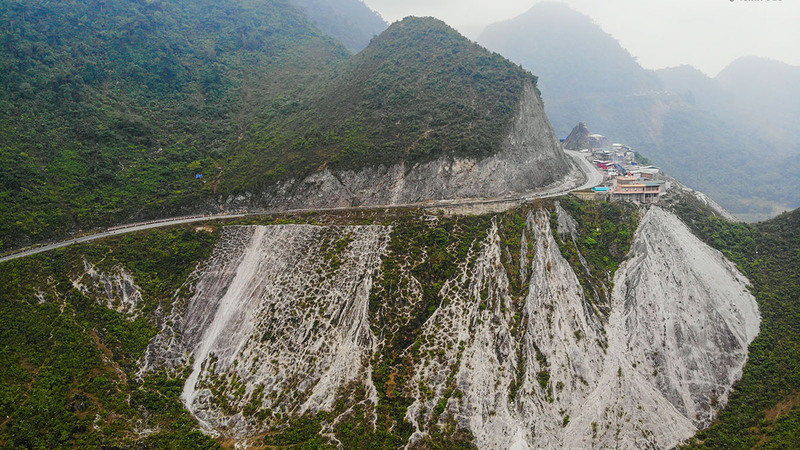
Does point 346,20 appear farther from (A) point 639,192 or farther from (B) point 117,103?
(A) point 639,192

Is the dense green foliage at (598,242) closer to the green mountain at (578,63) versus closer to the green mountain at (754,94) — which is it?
the green mountain at (578,63)

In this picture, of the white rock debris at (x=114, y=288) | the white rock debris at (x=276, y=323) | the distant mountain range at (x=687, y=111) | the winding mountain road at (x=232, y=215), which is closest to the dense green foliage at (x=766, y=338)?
the winding mountain road at (x=232, y=215)

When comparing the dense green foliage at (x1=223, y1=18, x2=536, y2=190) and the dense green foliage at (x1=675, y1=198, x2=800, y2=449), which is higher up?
the dense green foliage at (x1=223, y1=18, x2=536, y2=190)

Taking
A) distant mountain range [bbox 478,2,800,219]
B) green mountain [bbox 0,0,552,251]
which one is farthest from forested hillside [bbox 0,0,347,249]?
distant mountain range [bbox 478,2,800,219]

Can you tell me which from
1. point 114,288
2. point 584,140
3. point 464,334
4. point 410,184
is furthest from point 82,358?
point 584,140

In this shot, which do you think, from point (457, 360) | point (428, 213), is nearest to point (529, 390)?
point (457, 360)


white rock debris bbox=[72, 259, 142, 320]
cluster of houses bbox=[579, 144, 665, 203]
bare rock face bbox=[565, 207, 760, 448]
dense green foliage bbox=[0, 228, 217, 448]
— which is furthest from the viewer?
cluster of houses bbox=[579, 144, 665, 203]

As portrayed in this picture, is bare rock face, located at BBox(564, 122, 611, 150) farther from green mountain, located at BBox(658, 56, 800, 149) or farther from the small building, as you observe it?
green mountain, located at BBox(658, 56, 800, 149)
